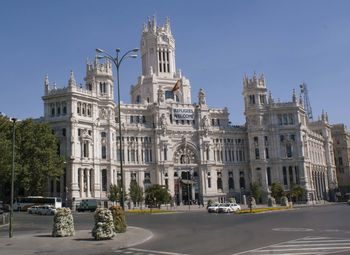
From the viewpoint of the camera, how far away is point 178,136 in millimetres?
112125

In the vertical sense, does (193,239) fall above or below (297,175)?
below

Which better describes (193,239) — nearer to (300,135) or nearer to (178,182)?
(178,182)

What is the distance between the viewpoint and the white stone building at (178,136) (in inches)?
3861

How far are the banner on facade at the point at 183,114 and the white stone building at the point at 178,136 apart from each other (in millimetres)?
249

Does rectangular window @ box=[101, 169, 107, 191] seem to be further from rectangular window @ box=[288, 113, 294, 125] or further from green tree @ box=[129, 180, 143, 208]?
rectangular window @ box=[288, 113, 294, 125]

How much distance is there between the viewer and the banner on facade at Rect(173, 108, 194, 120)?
11262cm

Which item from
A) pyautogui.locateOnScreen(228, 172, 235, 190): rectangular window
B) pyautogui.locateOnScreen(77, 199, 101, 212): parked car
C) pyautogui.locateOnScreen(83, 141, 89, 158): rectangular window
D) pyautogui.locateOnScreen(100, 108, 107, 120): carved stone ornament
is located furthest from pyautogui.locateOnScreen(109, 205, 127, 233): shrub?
pyautogui.locateOnScreen(228, 172, 235, 190): rectangular window

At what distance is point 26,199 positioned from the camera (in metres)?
78.3

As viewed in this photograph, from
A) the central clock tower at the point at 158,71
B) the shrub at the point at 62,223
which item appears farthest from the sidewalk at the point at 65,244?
the central clock tower at the point at 158,71

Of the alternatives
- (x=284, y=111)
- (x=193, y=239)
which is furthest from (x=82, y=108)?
(x=193, y=239)

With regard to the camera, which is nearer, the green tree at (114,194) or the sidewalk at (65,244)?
the sidewalk at (65,244)

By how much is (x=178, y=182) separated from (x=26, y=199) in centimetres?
4121

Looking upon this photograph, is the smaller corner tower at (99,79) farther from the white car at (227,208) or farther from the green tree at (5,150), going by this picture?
the white car at (227,208)

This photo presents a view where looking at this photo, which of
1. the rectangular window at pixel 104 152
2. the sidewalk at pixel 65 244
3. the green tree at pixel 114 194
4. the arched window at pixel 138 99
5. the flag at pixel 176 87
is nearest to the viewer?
the sidewalk at pixel 65 244
